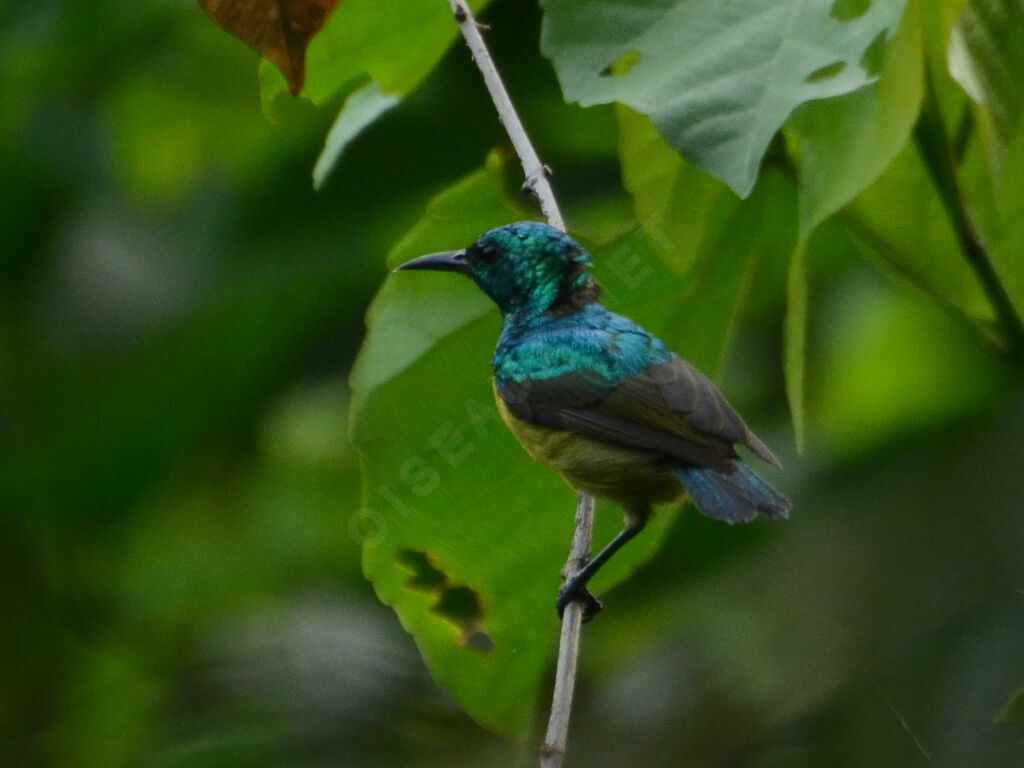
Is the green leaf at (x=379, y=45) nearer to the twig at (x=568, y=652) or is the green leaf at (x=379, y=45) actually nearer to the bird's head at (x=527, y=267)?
the bird's head at (x=527, y=267)

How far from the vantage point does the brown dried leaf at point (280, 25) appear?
198 centimetres

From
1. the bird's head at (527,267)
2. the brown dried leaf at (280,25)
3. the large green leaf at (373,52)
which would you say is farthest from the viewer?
the bird's head at (527,267)

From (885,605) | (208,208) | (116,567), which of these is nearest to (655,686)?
(885,605)

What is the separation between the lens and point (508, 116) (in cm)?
272

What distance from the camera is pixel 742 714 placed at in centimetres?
406

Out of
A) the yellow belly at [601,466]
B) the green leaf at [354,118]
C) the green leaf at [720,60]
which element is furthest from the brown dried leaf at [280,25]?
the yellow belly at [601,466]

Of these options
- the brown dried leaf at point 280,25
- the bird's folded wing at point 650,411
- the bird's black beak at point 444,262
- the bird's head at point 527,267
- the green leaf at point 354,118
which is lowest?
the bird's folded wing at point 650,411

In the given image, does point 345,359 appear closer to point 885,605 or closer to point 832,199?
point 885,605

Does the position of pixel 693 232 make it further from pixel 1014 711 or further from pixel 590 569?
pixel 1014 711

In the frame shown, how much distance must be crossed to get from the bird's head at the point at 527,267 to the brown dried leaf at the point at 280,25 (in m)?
0.79

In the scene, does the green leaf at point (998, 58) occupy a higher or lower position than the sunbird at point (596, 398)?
higher

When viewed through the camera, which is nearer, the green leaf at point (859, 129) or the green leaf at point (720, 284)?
the green leaf at point (859, 129)

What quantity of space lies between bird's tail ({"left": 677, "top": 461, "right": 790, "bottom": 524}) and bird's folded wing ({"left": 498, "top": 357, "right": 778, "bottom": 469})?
3 cm

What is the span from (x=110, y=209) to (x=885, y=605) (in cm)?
285
